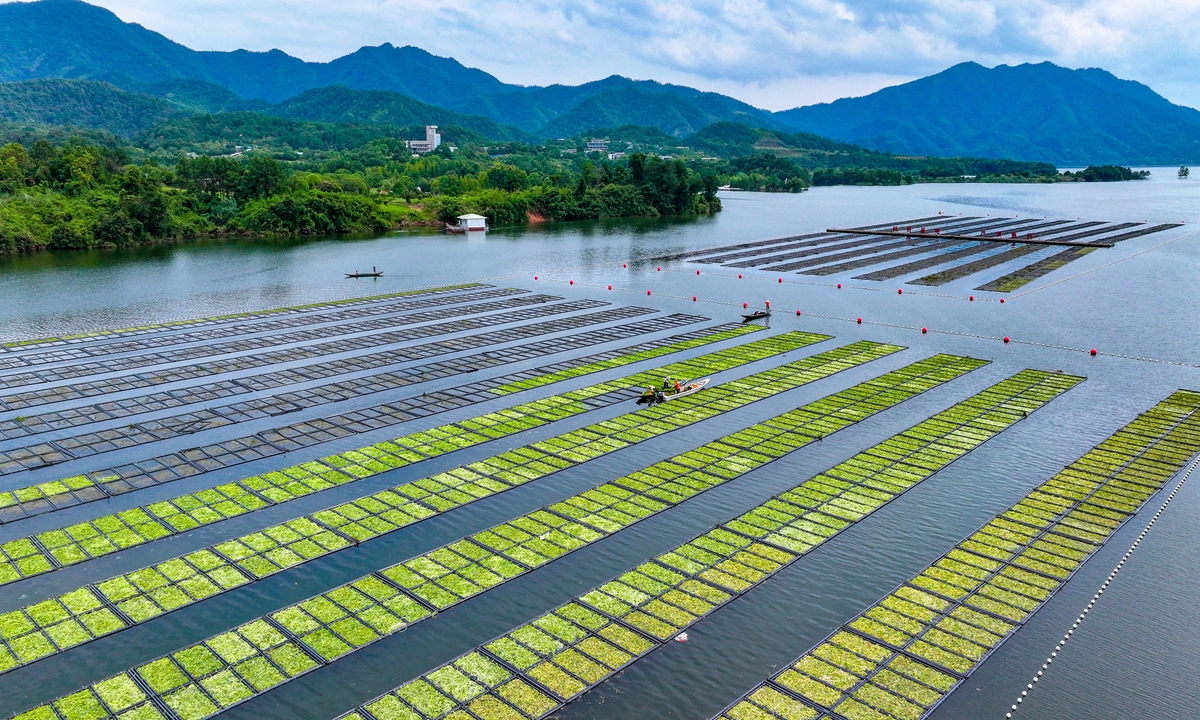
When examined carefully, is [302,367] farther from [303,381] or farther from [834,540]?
[834,540]

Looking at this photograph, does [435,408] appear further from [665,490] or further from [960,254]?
[960,254]

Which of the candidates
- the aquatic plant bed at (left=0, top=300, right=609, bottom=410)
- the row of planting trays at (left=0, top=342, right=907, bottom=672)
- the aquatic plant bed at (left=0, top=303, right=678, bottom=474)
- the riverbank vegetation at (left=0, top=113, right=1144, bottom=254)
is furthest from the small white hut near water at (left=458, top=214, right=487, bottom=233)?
the row of planting trays at (left=0, top=342, right=907, bottom=672)

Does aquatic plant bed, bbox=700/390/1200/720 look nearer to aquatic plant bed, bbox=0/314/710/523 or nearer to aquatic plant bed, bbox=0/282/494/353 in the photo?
aquatic plant bed, bbox=0/314/710/523

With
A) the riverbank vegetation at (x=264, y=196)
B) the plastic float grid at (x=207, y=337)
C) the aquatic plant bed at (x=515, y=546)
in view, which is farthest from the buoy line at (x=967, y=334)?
the riverbank vegetation at (x=264, y=196)

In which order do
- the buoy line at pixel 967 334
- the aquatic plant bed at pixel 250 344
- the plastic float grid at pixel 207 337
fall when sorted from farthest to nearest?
the buoy line at pixel 967 334 → the plastic float grid at pixel 207 337 → the aquatic plant bed at pixel 250 344

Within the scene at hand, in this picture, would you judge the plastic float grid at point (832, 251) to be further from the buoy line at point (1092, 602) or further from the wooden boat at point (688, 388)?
the buoy line at point (1092, 602)

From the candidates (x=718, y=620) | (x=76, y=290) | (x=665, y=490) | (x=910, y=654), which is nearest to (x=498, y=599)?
(x=718, y=620)
